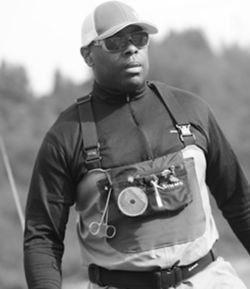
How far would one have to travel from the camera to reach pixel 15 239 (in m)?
27.0

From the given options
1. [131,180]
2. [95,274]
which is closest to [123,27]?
[131,180]

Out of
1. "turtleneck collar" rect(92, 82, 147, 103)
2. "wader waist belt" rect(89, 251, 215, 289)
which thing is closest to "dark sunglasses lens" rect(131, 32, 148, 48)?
"turtleneck collar" rect(92, 82, 147, 103)

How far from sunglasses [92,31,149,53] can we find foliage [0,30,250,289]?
1709cm

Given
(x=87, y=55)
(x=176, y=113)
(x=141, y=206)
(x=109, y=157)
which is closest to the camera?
(x=141, y=206)

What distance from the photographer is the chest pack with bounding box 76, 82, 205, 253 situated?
16.6 feet

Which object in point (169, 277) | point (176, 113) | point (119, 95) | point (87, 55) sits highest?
point (87, 55)

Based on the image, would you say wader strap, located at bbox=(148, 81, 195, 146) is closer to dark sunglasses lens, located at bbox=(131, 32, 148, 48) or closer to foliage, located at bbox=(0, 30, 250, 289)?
dark sunglasses lens, located at bbox=(131, 32, 148, 48)

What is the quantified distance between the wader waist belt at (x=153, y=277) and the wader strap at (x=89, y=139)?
487 millimetres

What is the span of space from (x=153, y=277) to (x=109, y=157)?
57 cm

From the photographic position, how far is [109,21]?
5441 mm

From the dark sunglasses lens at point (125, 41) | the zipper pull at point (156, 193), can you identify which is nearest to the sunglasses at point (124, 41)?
the dark sunglasses lens at point (125, 41)

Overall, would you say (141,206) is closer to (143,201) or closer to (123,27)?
(143,201)

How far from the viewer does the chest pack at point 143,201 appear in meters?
5.07

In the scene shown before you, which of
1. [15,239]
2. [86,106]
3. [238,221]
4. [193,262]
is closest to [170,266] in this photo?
→ [193,262]
